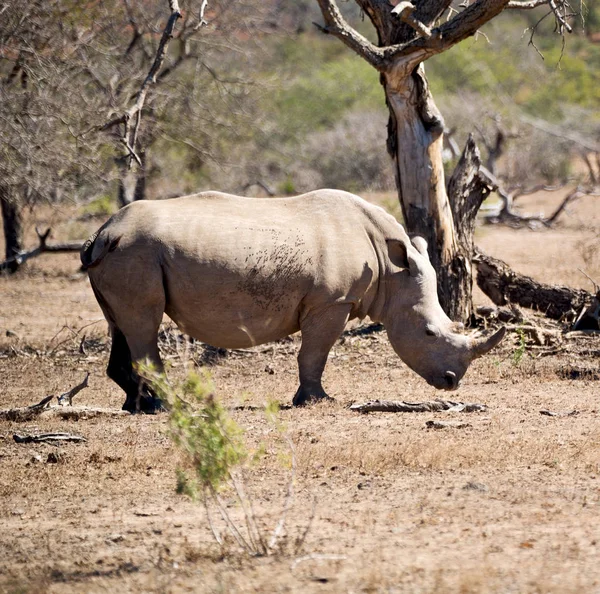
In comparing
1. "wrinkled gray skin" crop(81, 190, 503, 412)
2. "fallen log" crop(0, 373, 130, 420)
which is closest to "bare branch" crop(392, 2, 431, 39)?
"wrinkled gray skin" crop(81, 190, 503, 412)

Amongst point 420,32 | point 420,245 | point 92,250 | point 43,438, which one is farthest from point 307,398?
point 420,32

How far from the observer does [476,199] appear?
12.0 m

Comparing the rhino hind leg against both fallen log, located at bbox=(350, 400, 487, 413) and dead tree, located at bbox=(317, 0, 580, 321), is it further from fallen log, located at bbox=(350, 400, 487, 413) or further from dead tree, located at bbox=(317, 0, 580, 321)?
dead tree, located at bbox=(317, 0, 580, 321)

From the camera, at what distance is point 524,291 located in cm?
1194

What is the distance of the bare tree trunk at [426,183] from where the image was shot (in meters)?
11.2

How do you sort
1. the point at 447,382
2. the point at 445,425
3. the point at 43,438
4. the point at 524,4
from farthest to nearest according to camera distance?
1. the point at 524,4
2. the point at 447,382
3. the point at 445,425
4. the point at 43,438

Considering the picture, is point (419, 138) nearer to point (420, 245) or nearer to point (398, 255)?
point (420, 245)

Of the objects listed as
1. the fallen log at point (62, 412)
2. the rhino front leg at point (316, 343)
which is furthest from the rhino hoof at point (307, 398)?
the fallen log at point (62, 412)

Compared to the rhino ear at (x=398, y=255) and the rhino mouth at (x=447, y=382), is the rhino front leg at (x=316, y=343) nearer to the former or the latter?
the rhino ear at (x=398, y=255)

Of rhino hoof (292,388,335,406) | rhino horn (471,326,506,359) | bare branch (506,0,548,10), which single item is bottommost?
rhino hoof (292,388,335,406)

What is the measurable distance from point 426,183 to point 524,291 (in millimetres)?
1693

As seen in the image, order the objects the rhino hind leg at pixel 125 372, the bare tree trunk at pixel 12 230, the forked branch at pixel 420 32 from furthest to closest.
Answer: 1. the bare tree trunk at pixel 12 230
2. the forked branch at pixel 420 32
3. the rhino hind leg at pixel 125 372

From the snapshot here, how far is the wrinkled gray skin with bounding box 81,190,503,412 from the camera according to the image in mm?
8500

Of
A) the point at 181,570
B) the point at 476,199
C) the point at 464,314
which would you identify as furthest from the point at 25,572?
the point at 476,199
